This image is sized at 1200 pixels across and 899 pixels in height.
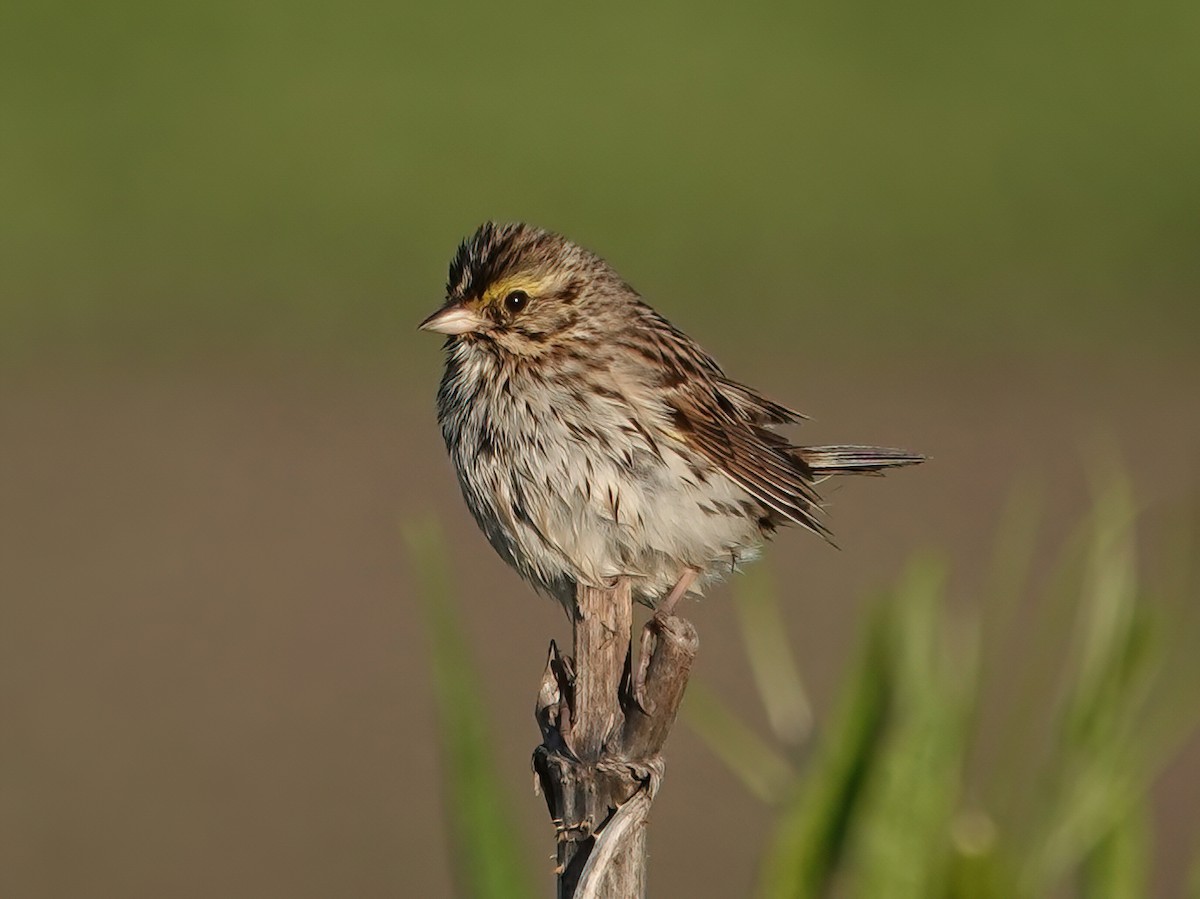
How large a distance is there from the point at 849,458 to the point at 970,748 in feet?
5.19

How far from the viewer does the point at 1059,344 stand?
50.8 feet

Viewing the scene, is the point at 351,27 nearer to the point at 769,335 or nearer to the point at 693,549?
the point at 769,335

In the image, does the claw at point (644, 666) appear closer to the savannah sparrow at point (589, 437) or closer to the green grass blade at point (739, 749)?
the green grass blade at point (739, 749)

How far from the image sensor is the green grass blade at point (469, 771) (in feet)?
14.3

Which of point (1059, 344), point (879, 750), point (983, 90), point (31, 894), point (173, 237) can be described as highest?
point (983, 90)

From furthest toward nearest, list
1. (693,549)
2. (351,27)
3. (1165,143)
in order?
1. (351,27)
2. (1165,143)
3. (693,549)

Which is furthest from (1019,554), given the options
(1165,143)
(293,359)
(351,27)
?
(351,27)

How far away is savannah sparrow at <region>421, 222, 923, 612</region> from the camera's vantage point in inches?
205

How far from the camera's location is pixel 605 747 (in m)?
4.18

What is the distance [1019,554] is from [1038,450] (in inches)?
103

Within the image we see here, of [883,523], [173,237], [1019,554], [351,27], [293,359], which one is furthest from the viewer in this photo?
[351,27]

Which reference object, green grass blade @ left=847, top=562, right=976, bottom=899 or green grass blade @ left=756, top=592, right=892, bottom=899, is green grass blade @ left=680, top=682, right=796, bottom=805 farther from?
green grass blade @ left=847, top=562, right=976, bottom=899

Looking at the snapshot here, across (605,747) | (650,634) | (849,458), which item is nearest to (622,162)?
(849,458)

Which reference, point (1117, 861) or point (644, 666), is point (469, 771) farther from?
point (1117, 861)
